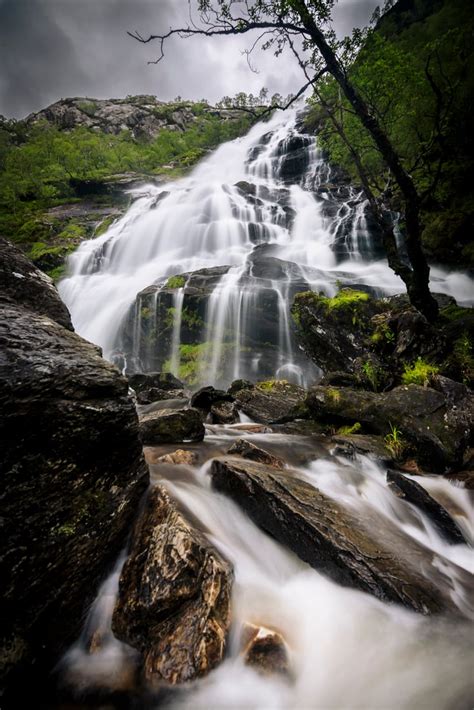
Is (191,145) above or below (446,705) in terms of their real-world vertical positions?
above

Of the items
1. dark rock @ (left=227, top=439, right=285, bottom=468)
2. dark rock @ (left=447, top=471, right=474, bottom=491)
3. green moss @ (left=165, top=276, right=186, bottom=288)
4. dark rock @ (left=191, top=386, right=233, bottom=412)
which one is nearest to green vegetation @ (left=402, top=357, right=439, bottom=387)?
dark rock @ (left=447, top=471, right=474, bottom=491)

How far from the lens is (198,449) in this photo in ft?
17.7

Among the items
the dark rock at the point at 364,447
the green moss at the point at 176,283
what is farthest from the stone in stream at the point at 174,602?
the green moss at the point at 176,283

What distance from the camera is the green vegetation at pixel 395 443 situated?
5.09m

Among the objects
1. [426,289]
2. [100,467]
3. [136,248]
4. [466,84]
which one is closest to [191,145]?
[136,248]

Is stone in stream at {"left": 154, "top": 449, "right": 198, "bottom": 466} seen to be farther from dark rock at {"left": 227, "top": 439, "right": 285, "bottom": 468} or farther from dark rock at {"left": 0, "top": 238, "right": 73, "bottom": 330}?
dark rock at {"left": 0, "top": 238, "right": 73, "bottom": 330}

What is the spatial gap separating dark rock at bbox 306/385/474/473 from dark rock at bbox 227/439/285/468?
6.67 feet

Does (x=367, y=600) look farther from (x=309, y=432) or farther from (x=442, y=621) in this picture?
(x=309, y=432)

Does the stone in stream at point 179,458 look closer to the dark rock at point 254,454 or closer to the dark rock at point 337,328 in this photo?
the dark rock at point 254,454

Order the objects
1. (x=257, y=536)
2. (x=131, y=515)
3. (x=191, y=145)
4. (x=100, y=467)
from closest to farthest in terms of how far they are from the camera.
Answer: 1. (x=100, y=467)
2. (x=131, y=515)
3. (x=257, y=536)
4. (x=191, y=145)

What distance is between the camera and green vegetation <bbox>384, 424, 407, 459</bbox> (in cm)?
509

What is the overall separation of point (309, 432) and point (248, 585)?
3856 millimetres

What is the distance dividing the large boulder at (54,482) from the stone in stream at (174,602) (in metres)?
0.33

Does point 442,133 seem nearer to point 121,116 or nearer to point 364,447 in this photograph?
point 364,447
